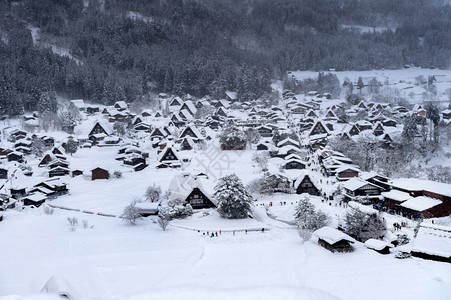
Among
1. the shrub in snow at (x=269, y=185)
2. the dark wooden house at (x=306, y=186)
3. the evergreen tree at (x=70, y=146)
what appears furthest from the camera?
the evergreen tree at (x=70, y=146)

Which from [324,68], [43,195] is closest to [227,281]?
[43,195]

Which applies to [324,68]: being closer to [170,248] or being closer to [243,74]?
[243,74]

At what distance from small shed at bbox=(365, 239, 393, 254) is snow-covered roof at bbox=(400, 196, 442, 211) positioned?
7.05 meters

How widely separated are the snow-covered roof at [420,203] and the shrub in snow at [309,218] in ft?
22.2

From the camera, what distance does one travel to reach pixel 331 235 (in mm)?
17297

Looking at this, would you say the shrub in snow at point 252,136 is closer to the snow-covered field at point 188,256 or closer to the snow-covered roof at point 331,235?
the snow-covered field at point 188,256

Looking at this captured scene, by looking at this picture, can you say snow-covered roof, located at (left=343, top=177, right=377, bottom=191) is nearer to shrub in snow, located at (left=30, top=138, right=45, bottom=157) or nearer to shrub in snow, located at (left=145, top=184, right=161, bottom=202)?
shrub in snow, located at (left=145, top=184, right=161, bottom=202)

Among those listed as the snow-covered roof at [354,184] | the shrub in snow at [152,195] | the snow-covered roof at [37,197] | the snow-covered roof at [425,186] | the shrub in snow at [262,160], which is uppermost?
the shrub in snow at [262,160]

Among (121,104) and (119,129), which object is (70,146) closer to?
(119,129)

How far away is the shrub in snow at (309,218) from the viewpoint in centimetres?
1967

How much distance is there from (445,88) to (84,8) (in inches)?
3868

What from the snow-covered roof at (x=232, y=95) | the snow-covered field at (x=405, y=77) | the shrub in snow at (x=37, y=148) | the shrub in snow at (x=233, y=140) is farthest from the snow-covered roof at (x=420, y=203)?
the snow-covered field at (x=405, y=77)

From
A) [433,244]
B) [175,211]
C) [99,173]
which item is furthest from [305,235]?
[99,173]

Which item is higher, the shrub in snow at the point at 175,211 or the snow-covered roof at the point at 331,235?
the snow-covered roof at the point at 331,235
